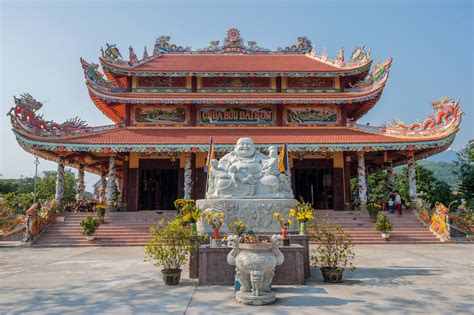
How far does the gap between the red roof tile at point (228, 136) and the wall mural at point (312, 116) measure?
549 mm

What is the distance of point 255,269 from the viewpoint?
5051mm

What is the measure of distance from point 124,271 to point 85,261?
2.26m

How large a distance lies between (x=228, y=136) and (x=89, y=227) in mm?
7786

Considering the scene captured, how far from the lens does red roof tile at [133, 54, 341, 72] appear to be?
64.6ft

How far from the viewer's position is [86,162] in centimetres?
2062

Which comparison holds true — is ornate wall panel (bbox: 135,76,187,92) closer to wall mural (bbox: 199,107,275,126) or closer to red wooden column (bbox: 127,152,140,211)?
wall mural (bbox: 199,107,275,126)

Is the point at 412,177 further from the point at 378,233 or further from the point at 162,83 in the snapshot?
the point at 162,83

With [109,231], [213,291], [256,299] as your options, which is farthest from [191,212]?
[109,231]

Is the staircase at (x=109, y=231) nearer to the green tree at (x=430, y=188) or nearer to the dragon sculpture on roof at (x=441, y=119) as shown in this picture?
the dragon sculpture on roof at (x=441, y=119)

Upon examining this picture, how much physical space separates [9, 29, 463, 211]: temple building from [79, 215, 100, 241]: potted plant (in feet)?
11.4

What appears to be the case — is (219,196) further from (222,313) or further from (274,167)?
(222,313)

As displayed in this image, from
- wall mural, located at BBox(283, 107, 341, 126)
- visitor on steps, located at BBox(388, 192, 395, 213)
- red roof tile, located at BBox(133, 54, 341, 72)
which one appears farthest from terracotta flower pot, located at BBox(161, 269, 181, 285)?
red roof tile, located at BBox(133, 54, 341, 72)

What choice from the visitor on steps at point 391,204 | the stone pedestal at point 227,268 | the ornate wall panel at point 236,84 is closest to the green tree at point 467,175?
the visitor on steps at point 391,204

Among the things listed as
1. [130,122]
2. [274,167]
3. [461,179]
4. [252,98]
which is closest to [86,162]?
[130,122]
